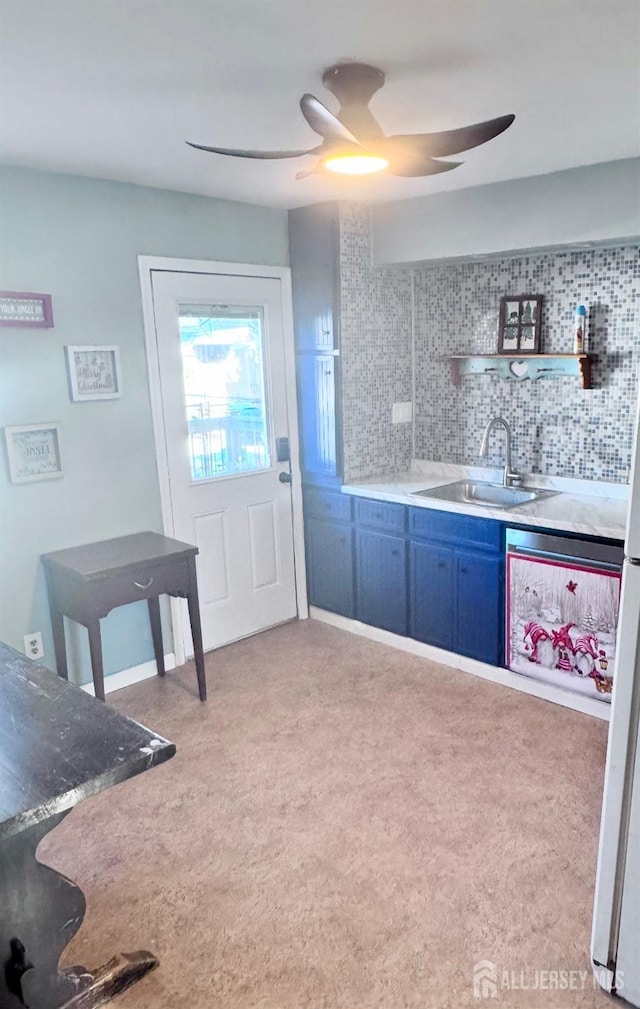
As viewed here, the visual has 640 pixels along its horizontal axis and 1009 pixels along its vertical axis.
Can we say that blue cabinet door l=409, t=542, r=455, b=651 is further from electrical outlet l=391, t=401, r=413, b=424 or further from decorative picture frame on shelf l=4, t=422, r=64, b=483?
decorative picture frame on shelf l=4, t=422, r=64, b=483

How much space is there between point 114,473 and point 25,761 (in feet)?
6.30

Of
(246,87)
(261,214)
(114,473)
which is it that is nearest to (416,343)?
(261,214)

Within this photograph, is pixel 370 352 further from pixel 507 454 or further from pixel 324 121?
pixel 324 121

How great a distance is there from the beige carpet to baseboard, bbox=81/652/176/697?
94 mm

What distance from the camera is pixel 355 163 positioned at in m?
2.05

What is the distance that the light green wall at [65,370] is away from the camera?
301 cm

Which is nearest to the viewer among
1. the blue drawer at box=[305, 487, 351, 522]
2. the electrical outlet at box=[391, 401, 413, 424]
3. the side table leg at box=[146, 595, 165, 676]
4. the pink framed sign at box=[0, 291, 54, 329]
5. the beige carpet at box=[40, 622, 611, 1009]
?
the beige carpet at box=[40, 622, 611, 1009]

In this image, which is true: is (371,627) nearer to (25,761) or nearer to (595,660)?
(595,660)

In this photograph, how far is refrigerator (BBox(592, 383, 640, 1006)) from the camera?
1.67 m

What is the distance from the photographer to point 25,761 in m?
1.63

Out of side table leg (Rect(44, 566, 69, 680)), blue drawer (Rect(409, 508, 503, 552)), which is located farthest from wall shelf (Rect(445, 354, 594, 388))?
side table leg (Rect(44, 566, 69, 680))

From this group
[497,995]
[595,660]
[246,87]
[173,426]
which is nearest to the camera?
[497,995]

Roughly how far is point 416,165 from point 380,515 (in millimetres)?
2028

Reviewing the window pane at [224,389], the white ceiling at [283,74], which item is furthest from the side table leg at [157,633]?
the white ceiling at [283,74]
